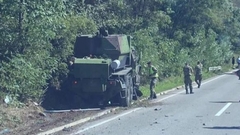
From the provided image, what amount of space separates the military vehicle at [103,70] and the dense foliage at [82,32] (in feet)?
3.12

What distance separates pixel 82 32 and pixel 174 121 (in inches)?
424

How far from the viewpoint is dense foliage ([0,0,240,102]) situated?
1964cm

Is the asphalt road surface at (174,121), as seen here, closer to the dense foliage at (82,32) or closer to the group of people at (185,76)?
the group of people at (185,76)

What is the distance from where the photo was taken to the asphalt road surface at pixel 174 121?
15438 mm

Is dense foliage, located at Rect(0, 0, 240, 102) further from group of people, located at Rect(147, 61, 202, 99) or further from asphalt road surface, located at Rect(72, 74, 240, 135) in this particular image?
asphalt road surface, located at Rect(72, 74, 240, 135)

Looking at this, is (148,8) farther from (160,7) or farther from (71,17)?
(71,17)

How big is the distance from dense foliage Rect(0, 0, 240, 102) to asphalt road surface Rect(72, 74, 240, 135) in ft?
10.4

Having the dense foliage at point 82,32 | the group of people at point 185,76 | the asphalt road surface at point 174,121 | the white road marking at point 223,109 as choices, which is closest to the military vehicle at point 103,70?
the dense foliage at point 82,32

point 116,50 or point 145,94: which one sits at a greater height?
point 116,50

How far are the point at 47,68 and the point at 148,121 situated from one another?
5.61 metres

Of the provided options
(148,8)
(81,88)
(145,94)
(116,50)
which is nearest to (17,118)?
(81,88)

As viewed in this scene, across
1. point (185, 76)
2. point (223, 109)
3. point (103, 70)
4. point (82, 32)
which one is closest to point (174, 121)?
point (223, 109)

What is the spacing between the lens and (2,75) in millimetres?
19156

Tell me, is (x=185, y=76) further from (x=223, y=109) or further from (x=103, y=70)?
(x=103, y=70)
